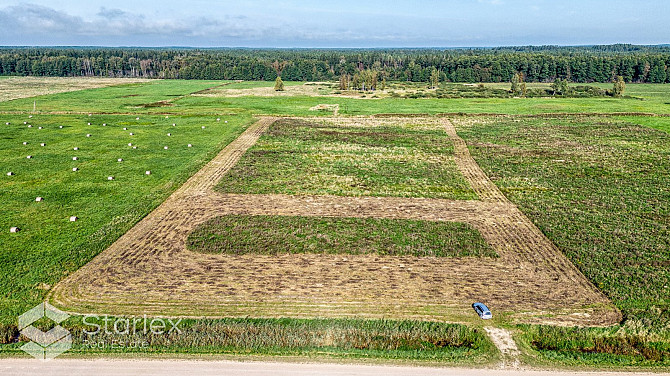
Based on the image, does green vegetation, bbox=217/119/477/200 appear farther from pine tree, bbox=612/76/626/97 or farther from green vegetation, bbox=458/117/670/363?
pine tree, bbox=612/76/626/97

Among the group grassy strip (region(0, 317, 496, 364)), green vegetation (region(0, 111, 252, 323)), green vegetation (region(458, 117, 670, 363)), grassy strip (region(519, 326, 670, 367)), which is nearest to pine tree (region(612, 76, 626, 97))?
green vegetation (region(458, 117, 670, 363))

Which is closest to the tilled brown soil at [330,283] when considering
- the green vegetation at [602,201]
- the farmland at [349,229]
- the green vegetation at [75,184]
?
the farmland at [349,229]

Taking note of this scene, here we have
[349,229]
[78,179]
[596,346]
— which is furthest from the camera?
[78,179]

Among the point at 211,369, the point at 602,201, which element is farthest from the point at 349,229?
the point at 602,201

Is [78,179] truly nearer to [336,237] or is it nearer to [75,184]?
[75,184]

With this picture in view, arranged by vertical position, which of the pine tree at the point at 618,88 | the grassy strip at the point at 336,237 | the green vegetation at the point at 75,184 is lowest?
the grassy strip at the point at 336,237

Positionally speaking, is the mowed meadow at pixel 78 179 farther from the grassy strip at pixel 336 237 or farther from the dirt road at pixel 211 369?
the grassy strip at pixel 336 237
